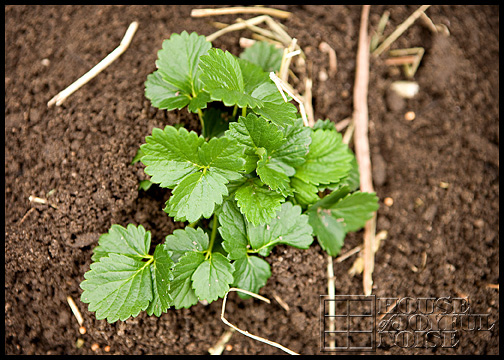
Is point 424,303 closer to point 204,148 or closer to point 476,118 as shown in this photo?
point 476,118

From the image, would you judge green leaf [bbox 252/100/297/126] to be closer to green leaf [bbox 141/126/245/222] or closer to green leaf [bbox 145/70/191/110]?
Result: green leaf [bbox 141/126/245/222]

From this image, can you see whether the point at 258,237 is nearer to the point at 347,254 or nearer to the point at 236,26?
the point at 347,254

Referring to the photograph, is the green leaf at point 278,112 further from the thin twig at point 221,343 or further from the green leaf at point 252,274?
the thin twig at point 221,343

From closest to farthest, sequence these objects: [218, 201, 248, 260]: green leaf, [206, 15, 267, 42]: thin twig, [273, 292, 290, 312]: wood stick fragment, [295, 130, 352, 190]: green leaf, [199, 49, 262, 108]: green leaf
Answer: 1. [199, 49, 262, 108]: green leaf
2. [218, 201, 248, 260]: green leaf
3. [295, 130, 352, 190]: green leaf
4. [273, 292, 290, 312]: wood stick fragment
5. [206, 15, 267, 42]: thin twig

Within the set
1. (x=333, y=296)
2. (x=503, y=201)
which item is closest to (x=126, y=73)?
(x=333, y=296)

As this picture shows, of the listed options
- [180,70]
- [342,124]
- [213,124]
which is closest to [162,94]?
[180,70]

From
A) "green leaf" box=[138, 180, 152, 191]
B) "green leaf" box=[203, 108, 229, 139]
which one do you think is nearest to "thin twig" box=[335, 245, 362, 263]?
"green leaf" box=[203, 108, 229, 139]
